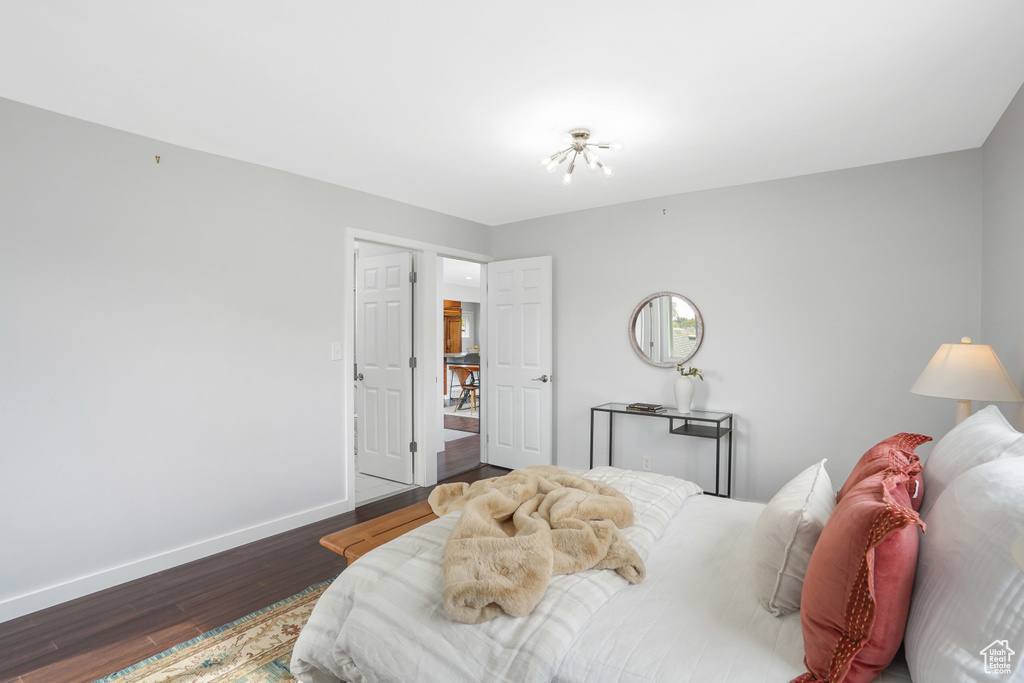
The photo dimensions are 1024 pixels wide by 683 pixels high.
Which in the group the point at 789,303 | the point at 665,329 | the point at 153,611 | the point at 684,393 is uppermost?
the point at 789,303

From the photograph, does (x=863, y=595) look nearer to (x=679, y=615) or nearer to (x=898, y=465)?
(x=679, y=615)

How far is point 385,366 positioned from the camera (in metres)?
4.69

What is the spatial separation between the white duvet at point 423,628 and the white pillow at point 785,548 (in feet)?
1.29

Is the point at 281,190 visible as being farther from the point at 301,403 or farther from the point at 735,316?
the point at 735,316

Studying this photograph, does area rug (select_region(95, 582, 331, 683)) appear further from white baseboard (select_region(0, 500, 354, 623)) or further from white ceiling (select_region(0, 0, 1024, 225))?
white ceiling (select_region(0, 0, 1024, 225))

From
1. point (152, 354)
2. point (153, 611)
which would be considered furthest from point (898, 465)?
point (152, 354)

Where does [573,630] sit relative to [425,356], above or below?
below

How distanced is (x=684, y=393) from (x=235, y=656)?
3159 millimetres

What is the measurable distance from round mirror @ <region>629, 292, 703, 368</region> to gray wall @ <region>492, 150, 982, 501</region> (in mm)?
82

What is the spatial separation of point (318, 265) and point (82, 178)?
1.35 m

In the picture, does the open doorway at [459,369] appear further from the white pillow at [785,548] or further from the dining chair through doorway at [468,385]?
the white pillow at [785,548]

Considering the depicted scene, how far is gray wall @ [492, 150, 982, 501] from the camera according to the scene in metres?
3.18

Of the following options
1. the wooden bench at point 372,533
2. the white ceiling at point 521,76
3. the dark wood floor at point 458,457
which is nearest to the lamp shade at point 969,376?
the white ceiling at point 521,76

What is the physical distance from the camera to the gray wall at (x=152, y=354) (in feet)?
8.04
